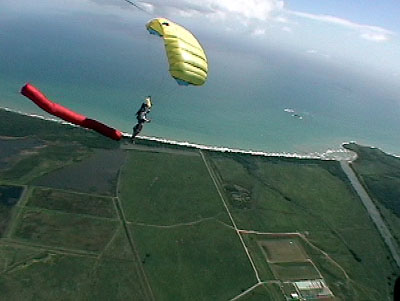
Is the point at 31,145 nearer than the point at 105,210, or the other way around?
the point at 105,210

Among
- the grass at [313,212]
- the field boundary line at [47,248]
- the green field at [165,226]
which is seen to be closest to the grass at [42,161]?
the green field at [165,226]

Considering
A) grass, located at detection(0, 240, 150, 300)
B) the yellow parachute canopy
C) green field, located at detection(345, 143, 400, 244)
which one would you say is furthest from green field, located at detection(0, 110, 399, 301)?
the yellow parachute canopy

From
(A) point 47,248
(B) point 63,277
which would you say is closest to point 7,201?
(A) point 47,248

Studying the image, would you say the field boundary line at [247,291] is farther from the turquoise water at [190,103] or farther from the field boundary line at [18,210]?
the turquoise water at [190,103]

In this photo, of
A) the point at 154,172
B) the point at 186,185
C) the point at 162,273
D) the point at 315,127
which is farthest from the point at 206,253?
the point at 315,127

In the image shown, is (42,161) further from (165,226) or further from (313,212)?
(313,212)

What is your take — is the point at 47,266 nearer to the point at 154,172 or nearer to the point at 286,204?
the point at 154,172
